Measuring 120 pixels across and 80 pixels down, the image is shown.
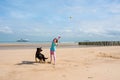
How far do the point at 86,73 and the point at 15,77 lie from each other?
3.50m

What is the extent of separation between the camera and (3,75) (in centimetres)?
995

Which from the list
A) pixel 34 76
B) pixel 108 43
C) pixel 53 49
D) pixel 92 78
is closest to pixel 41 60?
pixel 53 49

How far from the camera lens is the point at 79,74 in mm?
10219

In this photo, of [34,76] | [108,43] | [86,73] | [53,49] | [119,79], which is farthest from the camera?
[108,43]

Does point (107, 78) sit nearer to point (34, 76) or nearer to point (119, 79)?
point (119, 79)

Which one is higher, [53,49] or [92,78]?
[53,49]

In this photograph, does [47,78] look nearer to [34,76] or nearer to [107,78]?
[34,76]

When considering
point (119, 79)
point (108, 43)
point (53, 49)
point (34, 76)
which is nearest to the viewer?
point (119, 79)

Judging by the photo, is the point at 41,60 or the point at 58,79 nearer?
the point at 58,79

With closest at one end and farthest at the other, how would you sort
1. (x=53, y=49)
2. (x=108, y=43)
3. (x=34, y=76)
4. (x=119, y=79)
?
(x=119, y=79), (x=34, y=76), (x=53, y=49), (x=108, y=43)

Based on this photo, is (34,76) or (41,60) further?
(41,60)

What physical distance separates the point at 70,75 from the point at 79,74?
0.53 meters

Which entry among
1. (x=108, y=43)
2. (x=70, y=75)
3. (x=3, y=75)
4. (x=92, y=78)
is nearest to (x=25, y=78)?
(x=3, y=75)

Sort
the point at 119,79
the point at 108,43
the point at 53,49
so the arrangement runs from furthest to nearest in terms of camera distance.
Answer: the point at 108,43 → the point at 53,49 → the point at 119,79
